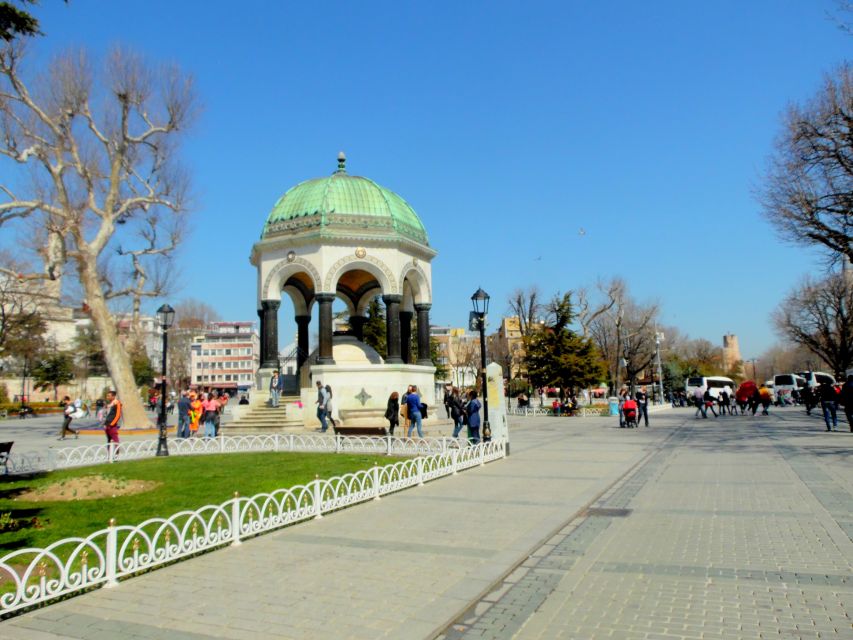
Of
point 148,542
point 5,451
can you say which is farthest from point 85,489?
point 148,542

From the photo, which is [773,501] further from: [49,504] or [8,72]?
[8,72]

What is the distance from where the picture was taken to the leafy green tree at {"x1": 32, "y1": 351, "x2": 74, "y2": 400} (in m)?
60.3

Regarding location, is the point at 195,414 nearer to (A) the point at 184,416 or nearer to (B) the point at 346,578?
(A) the point at 184,416

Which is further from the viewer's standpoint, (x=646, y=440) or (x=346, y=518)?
(x=646, y=440)

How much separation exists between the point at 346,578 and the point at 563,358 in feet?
104

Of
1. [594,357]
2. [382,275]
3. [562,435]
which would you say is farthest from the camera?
[594,357]

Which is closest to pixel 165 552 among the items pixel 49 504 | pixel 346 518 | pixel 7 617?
pixel 7 617

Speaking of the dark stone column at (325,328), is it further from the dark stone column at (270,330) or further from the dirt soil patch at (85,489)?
the dirt soil patch at (85,489)

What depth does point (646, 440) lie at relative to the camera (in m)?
19.4

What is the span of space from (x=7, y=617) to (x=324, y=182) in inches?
936

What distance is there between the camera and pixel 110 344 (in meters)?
26.0

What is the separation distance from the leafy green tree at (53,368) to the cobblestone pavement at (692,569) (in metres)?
63.1

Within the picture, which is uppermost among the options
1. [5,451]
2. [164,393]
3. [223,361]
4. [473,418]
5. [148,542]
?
[223,361]

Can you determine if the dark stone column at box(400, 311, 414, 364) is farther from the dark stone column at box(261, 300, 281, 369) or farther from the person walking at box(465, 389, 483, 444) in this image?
the person walking at box(465, 389, 483, 444)
